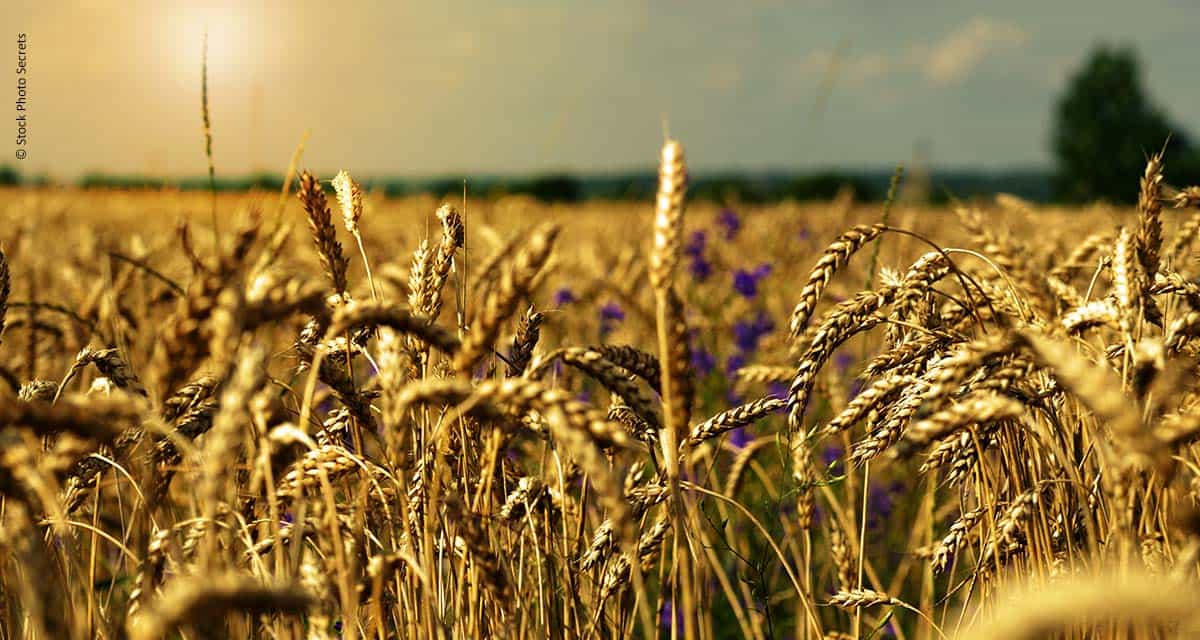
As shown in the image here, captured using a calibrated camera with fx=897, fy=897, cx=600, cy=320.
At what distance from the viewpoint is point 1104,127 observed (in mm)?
70062

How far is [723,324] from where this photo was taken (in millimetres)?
5633

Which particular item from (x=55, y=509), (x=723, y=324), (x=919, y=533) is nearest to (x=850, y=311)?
(x=55, y=509)

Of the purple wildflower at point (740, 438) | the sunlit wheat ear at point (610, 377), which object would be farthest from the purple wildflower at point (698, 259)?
the sunlit wheat ear at point (610, 377)

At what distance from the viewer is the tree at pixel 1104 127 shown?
68.2 m

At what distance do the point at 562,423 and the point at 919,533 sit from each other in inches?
113

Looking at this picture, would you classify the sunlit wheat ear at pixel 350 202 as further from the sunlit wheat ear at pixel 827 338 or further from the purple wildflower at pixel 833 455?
the purple wildflower at pixel 833 455

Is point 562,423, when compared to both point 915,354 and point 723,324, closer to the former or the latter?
point 915,354

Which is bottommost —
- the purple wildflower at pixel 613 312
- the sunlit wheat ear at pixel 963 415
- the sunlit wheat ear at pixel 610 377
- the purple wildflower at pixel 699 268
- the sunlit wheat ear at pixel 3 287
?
the purple wildflower at pixel 613 312

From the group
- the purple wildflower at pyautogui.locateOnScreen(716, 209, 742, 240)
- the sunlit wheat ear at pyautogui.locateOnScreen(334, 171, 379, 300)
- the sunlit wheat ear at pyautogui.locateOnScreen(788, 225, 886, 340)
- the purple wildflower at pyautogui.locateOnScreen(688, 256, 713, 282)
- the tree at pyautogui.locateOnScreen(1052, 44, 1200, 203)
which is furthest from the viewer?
the tree at pyautogui.locateOnScreen(1052, 44, 1200, 203)

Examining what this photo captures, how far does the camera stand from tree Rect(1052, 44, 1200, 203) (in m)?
68.2

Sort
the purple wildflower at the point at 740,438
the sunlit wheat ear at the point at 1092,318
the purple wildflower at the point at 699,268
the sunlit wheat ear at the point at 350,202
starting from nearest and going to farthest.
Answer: the sunlit wheat ear at the point at 1092,318, the sunlit wheat ear at the point at 350,202, the purple wildflower at the point at 740,438, the purple wildflower at the point at 699,268

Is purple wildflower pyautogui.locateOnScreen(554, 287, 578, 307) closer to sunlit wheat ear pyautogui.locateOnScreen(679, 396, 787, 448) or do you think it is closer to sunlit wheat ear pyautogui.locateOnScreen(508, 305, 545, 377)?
sunlit wheat ear pyautogui.locateOnScreen(508, 305, 545, 377)

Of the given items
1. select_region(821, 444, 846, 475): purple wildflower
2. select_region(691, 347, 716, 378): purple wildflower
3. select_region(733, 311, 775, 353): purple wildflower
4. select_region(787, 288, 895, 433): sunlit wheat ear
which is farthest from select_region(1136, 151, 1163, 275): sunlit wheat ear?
select_region(733, 311, 775, 353): purple wildflower

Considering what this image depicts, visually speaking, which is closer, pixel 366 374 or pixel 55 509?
pixel 55 509
